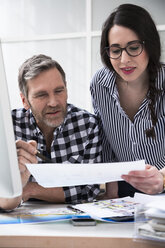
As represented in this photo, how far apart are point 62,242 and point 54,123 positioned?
0.91 meters

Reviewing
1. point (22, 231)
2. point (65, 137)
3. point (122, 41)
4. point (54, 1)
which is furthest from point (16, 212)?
point (54, 1)

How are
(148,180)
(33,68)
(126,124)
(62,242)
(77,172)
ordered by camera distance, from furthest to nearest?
1. (33,68)
2. (126,124)
3. (148,180)
4. (77,172)
5. (62,242)

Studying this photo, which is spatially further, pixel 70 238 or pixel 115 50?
pixel 115 50

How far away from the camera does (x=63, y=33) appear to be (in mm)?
4254

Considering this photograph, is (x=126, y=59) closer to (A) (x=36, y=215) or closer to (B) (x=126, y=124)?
(B) (x=126, y=124)

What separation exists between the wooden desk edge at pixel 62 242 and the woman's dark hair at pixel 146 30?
856mm

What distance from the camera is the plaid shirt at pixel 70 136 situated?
1507 mm

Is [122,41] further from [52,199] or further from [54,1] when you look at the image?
[54,1]

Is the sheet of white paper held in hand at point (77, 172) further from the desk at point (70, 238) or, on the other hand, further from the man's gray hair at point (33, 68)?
the man's gray hair at point (33, 68)

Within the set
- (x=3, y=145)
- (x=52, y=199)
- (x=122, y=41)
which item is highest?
(x=122, y=41)

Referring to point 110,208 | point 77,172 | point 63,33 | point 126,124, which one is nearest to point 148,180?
point 110,208

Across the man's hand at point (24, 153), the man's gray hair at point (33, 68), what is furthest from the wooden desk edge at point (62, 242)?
the man's gray hair at point (33, 68)

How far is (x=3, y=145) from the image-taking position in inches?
25.9

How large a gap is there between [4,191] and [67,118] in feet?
3.05
